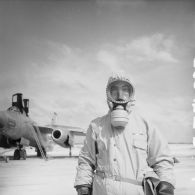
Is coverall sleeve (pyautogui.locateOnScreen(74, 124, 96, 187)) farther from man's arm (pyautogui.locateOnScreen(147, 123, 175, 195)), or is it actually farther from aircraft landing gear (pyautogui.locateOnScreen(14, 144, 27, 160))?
aircraft landing gear (pyautogui.locateOnScreen(14, 144, 27, 160))

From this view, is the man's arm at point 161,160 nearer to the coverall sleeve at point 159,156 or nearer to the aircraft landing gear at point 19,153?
the coverall sleeve at point 159,156

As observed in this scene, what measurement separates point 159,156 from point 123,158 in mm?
259

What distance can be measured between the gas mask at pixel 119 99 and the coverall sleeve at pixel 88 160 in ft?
0.74

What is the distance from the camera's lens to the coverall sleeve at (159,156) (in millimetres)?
2449

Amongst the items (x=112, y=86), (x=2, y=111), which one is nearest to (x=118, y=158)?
(x=112, y=86)

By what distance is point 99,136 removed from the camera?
261 cm

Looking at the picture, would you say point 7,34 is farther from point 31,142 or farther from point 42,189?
point 31,142

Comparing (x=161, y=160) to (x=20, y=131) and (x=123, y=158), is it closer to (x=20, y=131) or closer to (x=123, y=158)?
(x=123, y=158)

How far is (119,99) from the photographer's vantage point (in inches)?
108

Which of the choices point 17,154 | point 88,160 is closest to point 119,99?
point 88,160

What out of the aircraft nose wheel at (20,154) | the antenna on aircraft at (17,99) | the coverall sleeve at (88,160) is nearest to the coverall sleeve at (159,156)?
the coverall sleeve at (88,160)

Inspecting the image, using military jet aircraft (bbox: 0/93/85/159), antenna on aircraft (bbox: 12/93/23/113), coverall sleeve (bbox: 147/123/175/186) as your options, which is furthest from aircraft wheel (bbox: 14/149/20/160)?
coverall sleeve (bbox: 147/123/175/186)

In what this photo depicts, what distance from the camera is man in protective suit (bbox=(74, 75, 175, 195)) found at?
2449mm

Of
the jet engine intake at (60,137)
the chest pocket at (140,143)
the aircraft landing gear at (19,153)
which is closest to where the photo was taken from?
the chest pocket at (140,143)
